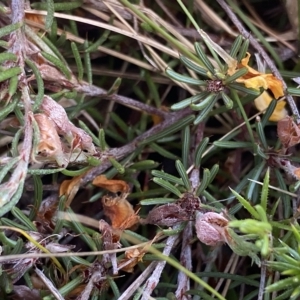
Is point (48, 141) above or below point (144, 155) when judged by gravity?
above

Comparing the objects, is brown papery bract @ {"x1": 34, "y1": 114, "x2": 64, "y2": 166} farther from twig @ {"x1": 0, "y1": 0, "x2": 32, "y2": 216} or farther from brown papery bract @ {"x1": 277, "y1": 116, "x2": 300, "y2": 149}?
brown papery bract @ {"x1": 277, "y1": 116, "x2": 300, "y2": 149}

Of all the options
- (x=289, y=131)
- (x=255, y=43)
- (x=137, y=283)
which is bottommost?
(x=137, y=283)

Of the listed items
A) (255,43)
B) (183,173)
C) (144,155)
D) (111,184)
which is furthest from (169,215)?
Result: (255,43)

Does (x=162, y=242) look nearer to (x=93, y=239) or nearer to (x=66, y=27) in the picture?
(x=93, y=239)

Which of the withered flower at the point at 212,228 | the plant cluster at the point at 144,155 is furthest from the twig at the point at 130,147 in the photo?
the withered flower at the point at 212,228

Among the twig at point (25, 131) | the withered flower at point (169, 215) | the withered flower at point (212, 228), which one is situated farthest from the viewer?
the withered flower at point (169, 215)

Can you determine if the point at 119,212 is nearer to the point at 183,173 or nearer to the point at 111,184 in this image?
the point at 111,184

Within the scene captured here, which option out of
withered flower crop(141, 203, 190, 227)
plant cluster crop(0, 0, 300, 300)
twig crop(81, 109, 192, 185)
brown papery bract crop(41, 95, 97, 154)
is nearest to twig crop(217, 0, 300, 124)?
plant cluster crop(0, 0, 300, 300)

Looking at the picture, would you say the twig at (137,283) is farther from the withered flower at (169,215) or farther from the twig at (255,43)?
the twig at (255,43)
